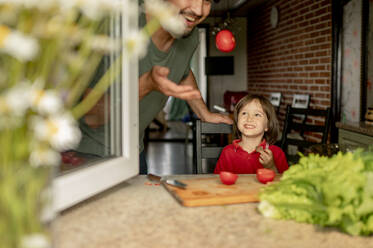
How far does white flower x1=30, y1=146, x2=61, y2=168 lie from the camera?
0.50 meters

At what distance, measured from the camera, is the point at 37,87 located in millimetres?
518

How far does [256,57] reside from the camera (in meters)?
7.58

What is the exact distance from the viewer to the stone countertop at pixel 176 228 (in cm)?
87

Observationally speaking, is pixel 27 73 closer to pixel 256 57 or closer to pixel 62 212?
pixel 62 212

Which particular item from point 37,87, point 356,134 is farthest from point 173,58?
point 356,134

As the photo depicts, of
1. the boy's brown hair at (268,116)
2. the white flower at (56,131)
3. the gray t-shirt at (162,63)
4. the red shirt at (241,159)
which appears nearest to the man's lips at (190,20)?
the gray t-shirt at (162,63)

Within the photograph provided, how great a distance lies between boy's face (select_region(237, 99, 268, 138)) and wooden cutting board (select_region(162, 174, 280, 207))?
0.62m

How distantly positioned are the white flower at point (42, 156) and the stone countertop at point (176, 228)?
25cm

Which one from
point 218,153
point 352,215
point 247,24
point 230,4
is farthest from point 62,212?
point 247,24

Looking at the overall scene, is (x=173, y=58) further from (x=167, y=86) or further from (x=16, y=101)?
(x=16, y=101)

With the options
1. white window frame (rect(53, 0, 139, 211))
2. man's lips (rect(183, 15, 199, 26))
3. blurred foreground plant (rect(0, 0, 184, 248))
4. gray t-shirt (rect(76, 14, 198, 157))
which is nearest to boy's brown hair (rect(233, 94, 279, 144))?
gray t-shirt (rect(76, 14, 198, 157))

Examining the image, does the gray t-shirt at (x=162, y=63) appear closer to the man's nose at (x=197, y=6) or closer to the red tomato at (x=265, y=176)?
the man's nose at (x=197, y=6)

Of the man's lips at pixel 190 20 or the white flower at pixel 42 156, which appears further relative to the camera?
the man's lips at pixel 190 20

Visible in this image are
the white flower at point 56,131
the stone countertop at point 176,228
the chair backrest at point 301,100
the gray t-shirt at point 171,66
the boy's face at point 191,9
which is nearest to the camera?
the white flower at point 56,131
